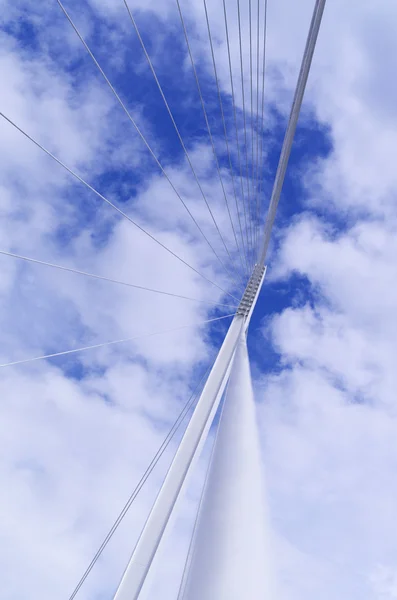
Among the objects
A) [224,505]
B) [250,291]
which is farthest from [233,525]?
[250,291]

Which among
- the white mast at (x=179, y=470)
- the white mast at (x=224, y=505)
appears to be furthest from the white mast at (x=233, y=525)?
the white mast at (x=179, y=470)

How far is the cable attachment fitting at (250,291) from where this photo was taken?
9055mm

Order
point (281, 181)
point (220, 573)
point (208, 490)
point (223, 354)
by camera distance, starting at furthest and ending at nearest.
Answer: point (281, 181) → point (223, 354) → point (208, 490) → point (220, 573)

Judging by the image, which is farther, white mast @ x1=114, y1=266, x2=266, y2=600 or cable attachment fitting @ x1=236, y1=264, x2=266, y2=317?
cable attachment fitting @ x1=236, y1=264, x2=266, y2=317

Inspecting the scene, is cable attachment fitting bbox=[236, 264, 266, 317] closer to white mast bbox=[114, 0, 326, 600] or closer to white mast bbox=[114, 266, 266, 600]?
white mast bbox=[114, 266, 266, 600]

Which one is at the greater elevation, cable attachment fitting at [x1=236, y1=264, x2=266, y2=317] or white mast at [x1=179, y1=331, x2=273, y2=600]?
cable attachment fitting at [x1=236, y1=264, x2=266, y2=317]

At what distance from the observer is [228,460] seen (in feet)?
14.9

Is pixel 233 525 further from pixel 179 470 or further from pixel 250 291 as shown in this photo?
pixel 250 291

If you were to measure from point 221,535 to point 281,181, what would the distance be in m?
7.17

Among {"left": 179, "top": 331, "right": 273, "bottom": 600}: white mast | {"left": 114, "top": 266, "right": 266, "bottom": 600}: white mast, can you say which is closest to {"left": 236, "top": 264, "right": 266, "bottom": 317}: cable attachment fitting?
{"left": 114, "top": 266, "right": 266, "bottom": 600}: white mast

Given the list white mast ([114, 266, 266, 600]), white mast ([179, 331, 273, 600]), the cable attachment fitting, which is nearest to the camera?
white mast ([179, 331, 273, 600])

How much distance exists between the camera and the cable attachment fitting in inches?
356

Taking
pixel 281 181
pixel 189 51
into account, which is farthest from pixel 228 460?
pixel 281 181

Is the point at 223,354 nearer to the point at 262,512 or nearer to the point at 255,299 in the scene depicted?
the point at 255,299
